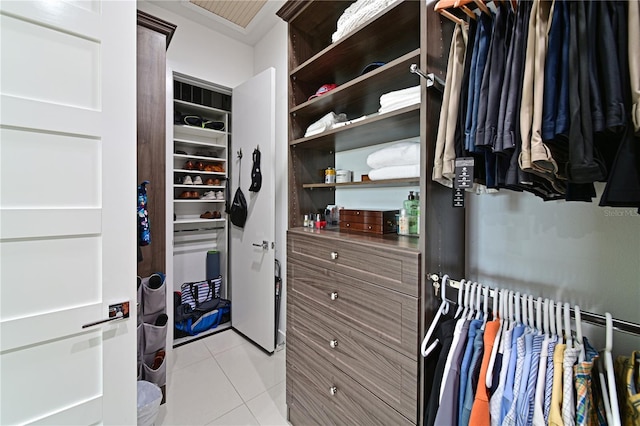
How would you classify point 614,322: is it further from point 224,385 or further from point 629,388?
point 224,385

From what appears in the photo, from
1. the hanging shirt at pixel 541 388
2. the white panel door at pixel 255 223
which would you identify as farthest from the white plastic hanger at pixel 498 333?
the white panel door at pixel 255 223

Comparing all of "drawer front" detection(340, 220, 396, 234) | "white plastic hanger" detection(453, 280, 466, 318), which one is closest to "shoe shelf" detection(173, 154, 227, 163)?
"drawer front" detection(340, 220, 396, 234)

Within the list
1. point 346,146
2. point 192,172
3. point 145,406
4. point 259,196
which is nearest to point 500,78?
point 346,146

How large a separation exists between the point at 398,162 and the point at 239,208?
173cm

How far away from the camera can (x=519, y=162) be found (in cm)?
73

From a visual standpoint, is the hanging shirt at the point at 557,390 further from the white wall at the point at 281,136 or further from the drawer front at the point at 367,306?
the white wall at the point at 281,136

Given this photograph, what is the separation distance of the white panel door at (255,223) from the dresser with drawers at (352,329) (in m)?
0.73

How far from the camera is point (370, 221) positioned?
4.65 ft

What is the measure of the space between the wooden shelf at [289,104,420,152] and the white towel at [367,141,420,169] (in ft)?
0.35

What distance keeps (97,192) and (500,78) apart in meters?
1.48

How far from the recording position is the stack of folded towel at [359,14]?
3.98 feet

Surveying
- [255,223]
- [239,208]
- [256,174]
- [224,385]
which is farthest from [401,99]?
[224,385]

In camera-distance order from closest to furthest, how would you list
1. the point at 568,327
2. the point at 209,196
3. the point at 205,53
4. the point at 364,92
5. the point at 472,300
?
the point at 568,327 < the point at 472,300 < the point at 364,92 < the point at 205,53 < the point at 209,196

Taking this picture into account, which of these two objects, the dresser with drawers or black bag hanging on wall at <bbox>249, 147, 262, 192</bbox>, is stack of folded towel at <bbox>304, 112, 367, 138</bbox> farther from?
black bag hanging on wall at <bbox>249, 147, 262, 192</bbox>
